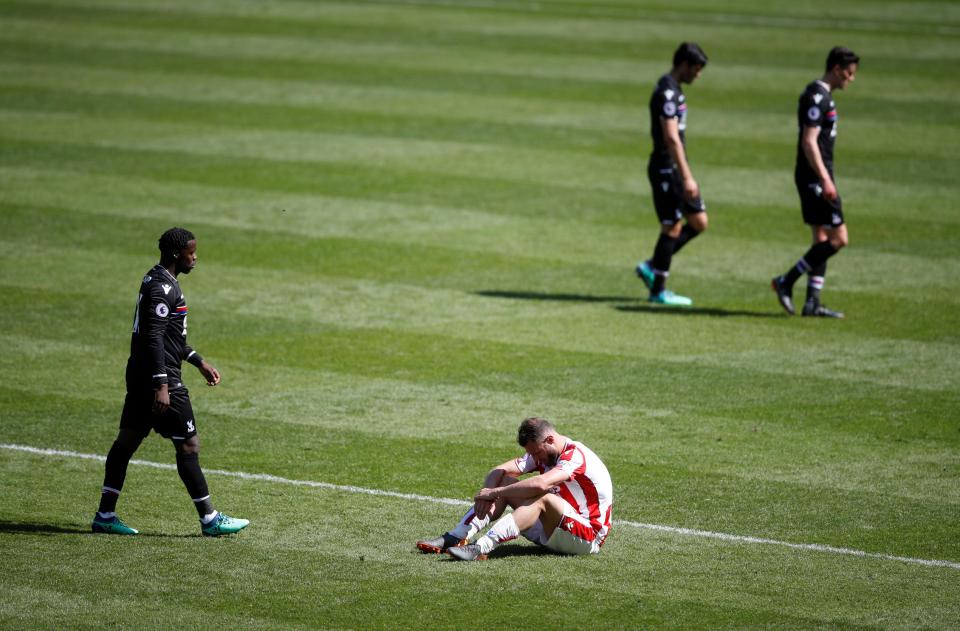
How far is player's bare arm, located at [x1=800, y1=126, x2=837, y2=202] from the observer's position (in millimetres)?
14352

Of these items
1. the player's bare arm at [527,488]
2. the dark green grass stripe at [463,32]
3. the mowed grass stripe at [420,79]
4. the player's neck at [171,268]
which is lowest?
the player's bare arm at [527,488]

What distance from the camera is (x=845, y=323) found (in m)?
14.5

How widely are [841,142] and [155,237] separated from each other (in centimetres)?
1130

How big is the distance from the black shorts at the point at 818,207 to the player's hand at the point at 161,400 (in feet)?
26.3

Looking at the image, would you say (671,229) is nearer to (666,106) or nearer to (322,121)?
(666,106)

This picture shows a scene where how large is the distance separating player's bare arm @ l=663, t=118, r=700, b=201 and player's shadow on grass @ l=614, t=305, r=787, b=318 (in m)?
1.20

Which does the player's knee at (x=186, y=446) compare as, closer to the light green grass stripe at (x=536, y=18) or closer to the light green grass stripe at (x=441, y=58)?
the light green grass stripe at (x=441, y=58)

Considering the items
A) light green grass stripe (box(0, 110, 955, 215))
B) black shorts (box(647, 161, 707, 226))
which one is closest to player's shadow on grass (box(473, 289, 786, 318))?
black shorts (box(647, 161, 707, 226))

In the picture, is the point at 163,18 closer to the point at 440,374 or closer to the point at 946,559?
the point at 440,374

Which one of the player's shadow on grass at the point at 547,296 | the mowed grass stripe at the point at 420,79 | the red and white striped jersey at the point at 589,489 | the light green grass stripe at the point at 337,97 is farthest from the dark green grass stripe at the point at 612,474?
the mowed grass stripe at the point at 420,79

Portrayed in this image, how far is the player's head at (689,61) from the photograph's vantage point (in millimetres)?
14578

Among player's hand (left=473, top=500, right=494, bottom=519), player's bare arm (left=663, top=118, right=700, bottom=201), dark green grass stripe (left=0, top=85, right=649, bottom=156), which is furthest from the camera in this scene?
dark green grass stripe (left=0, top=85, right=649, bottom=156)

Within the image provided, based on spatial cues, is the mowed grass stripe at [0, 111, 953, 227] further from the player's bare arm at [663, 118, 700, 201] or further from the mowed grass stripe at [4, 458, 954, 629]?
the mowed grass stripe at [4, 458, 954, 629]

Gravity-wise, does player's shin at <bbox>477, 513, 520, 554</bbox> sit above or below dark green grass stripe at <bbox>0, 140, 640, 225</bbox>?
below
